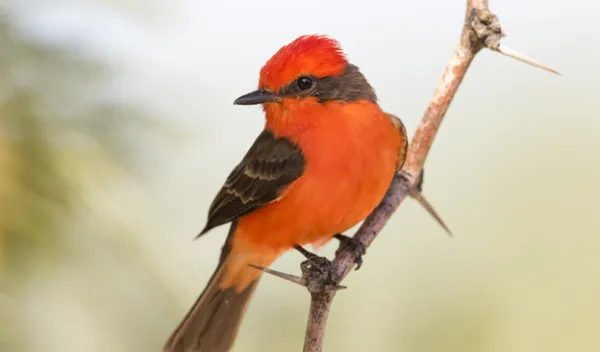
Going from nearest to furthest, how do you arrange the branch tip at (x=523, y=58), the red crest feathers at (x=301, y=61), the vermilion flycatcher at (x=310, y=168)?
the branch tip at (x=523, y=58) → the red crest feathers at (x=301, y=61) → the vermilion flycatcher at (x=310, y=168)

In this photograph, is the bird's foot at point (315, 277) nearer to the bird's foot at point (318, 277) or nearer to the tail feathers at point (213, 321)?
the bird's foot at point (318, 277)

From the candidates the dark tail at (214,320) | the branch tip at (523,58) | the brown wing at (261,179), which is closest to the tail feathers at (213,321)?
the dark tail at (214,320)

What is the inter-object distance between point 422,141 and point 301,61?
20 centimetres

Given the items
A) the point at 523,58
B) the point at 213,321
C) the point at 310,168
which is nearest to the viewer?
the point at 523,58

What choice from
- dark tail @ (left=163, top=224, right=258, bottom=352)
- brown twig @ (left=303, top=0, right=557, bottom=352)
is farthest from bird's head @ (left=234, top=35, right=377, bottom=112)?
dark tail @ (left=163, top=224, right=258, bottom=352)

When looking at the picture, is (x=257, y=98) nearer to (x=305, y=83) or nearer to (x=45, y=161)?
(x=305, y=83)

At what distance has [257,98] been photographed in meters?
0.97

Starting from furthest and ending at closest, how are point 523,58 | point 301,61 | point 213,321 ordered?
point 213,321 → point 301,61 → point 523,58

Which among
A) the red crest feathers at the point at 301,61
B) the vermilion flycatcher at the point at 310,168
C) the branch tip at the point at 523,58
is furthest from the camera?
the vermilion flycatcher at the point at 310,168

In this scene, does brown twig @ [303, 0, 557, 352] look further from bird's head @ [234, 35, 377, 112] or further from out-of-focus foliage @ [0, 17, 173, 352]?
out-of-focus foliage @ [0, 17, 173, 352]

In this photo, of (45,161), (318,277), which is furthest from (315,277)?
(45,161)

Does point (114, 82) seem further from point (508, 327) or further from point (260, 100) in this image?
point (508, 327)

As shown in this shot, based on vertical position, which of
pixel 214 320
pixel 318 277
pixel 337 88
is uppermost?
pixel 337 88

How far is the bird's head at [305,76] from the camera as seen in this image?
3.10 feet
